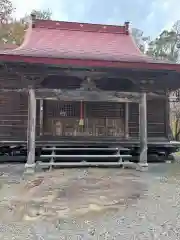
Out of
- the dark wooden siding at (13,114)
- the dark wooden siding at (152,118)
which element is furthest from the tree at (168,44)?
the dark wooden siding at (13,114)

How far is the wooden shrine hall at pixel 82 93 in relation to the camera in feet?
25.0

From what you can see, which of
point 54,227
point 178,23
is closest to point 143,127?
point 54,227

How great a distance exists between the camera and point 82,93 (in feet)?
26.8

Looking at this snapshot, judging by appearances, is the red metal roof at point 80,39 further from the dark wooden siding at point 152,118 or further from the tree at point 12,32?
the tree at point 12,32

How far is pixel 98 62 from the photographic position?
291 inches

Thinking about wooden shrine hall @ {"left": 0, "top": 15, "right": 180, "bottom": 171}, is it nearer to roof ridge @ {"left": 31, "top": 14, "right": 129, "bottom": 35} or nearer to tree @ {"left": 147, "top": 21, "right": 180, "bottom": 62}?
roof ridge @ {"left": 31, "top": 14, "right": 129, "bottom": 35}

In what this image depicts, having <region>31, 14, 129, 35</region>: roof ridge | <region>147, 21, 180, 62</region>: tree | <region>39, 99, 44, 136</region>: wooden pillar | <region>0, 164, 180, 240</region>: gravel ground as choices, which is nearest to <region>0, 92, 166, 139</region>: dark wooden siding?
<region>39, 99, 44, 136</region>: wooden pillar

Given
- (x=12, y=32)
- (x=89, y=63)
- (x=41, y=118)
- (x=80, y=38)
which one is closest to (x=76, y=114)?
(x=41, y=118)

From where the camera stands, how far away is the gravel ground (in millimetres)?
3604

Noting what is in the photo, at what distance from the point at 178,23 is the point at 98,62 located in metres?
35.7

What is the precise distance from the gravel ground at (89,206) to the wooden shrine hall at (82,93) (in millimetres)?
1539

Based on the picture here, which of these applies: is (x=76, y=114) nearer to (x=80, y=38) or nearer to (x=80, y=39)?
(x=80, y=39)

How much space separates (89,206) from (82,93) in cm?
413

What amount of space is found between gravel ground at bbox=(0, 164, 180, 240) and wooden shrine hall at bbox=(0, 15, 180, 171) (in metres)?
1.54
